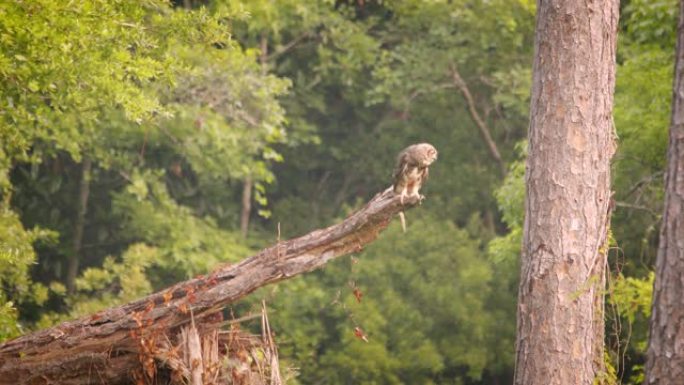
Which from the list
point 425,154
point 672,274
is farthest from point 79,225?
point 672,274

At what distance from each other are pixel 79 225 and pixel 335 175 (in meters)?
6.51

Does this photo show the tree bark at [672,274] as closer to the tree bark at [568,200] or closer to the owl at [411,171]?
the tree bark at [568,200]

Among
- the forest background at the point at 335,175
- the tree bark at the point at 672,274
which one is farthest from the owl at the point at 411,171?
the forest background at the point at 335,175

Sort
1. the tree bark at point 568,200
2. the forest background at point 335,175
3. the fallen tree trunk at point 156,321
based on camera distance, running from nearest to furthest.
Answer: the tree bark at point 568,200
the fallen tree trunk at point 156,321
the forest background at point 335,175

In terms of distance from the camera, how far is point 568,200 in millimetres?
6555

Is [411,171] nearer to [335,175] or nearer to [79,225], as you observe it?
[79,225]

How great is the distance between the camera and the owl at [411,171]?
6.87 m

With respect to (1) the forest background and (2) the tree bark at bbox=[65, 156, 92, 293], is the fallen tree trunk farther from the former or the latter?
(2) the tree bark at bbox=[65, 156, 92, 293]

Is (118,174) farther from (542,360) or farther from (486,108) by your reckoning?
(542,360)

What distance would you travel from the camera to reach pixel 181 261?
16.8 metres

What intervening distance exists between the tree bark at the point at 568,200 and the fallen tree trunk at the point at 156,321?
1049mm

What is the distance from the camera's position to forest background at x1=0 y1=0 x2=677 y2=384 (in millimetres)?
14508

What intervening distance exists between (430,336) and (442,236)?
1814mm

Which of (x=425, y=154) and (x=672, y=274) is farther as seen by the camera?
(x=425, y=154)
